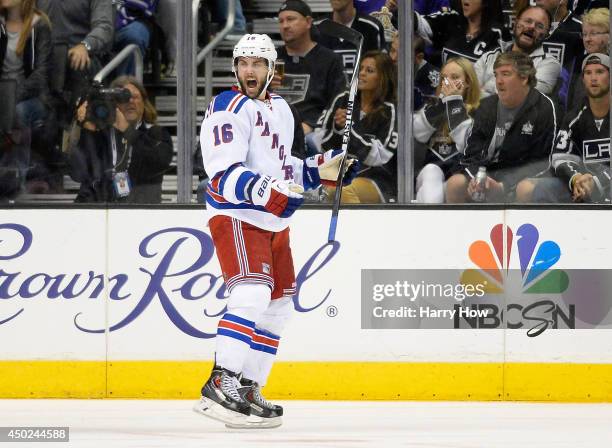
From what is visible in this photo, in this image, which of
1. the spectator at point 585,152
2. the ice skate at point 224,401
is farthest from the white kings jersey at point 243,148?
the spectator at point 585,152

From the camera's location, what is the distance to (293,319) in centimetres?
621

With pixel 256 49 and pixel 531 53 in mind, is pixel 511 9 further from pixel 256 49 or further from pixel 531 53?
pixel 256 49

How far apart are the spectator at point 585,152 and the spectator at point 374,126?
63 centimetres

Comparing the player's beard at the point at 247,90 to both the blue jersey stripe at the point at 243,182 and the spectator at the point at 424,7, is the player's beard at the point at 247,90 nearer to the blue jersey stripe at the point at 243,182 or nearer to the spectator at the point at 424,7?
the blue jersey stripe at the point at 243,182

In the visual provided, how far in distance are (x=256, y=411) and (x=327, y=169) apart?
0.96 m

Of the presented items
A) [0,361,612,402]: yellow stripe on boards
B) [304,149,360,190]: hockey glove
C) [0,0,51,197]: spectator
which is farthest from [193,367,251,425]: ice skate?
[0,0,51,197]: spectator

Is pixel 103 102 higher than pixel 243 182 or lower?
higher

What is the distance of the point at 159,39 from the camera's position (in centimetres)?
652

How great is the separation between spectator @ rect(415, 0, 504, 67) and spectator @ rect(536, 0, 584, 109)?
0.24 m

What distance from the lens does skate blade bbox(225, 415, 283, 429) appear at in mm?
4953

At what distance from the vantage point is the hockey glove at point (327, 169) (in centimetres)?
527

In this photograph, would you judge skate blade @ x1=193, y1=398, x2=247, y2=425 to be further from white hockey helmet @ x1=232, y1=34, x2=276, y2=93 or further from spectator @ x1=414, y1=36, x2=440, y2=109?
spectator @ x1=414, y1=36, x2=440, y2=109

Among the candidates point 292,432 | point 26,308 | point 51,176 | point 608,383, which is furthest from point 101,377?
point 608,383

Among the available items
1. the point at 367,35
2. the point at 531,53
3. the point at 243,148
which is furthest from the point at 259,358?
the point at 531,53
